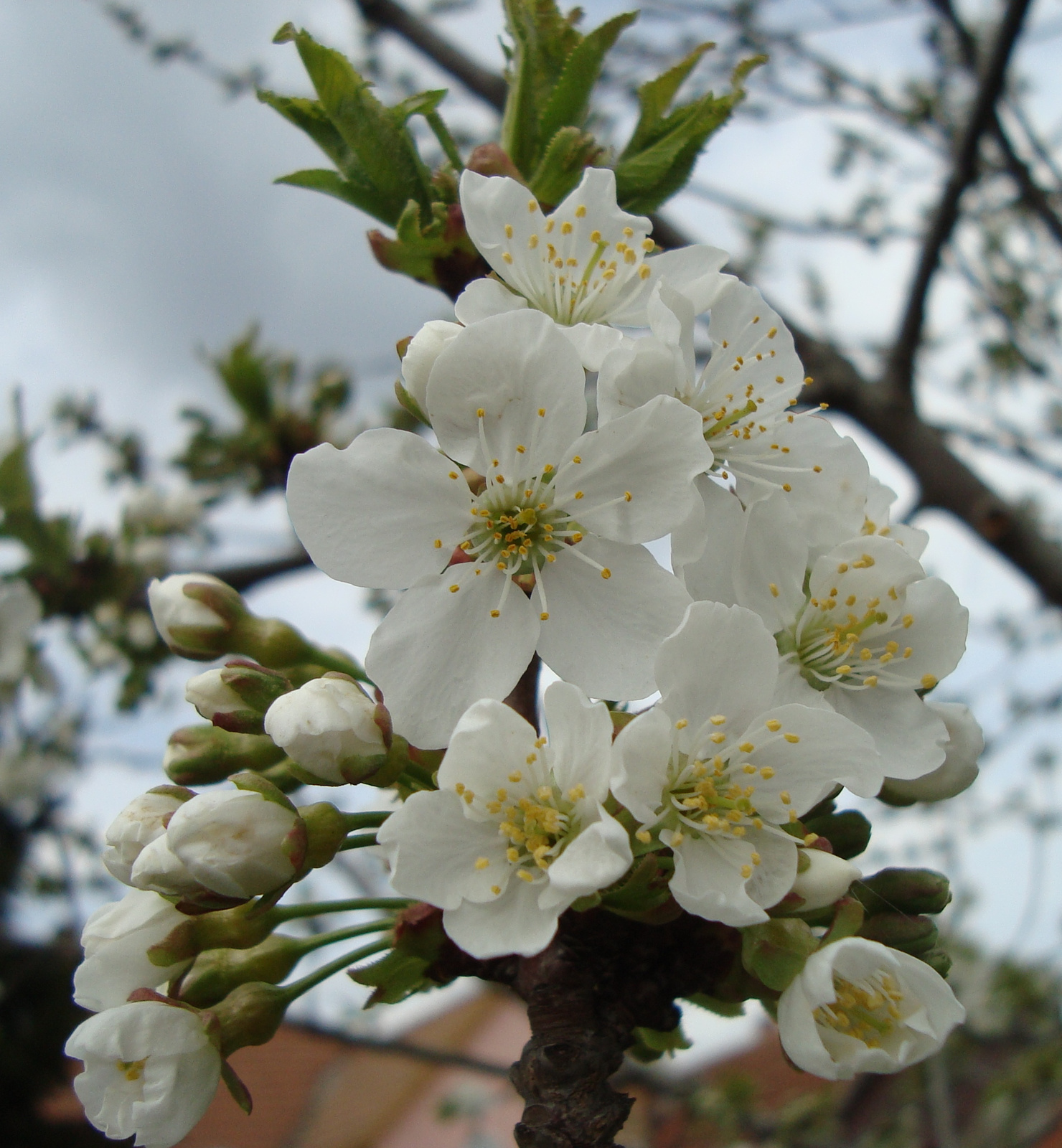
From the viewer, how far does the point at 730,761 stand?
1035mm

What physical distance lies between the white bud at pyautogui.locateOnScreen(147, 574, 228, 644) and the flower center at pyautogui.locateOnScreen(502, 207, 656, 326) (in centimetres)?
64

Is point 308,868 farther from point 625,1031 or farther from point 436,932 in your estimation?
point 625,1031

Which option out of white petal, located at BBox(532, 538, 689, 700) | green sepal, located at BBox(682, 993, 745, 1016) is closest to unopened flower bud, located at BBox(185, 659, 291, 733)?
white petal, located at BBox(532, 538, 689, 700)

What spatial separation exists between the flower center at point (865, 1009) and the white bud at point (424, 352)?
2.65 ft

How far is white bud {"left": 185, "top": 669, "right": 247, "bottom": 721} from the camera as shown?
3.75 feet

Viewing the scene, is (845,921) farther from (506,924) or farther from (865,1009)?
(506,924)

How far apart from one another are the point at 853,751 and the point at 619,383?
1.57ft

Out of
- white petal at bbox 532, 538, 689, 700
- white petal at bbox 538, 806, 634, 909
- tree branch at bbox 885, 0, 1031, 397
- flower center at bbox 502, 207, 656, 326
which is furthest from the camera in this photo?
tree branch at bbox 885, 0, 1031, 397

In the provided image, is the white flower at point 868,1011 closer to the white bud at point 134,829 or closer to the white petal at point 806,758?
the white petal at point 806,758

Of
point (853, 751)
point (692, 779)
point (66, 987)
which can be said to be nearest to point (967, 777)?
point (853, 751)

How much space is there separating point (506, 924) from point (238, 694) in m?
0.43

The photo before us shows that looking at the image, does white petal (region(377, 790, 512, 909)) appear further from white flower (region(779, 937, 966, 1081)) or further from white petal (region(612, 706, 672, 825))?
white flower (region(779, 937, 966, 1081))

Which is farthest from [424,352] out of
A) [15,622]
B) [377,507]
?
[15,622]

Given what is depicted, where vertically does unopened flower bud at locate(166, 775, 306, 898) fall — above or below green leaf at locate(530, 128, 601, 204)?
below
